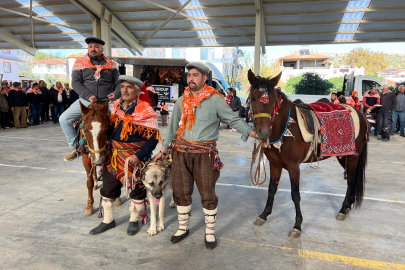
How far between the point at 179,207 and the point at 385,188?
4133mm

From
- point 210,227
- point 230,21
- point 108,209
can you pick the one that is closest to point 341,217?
point 210,227

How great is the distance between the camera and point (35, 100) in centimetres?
1272

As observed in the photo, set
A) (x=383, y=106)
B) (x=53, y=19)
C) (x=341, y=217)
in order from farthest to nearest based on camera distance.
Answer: (x=53, y=19), (x=383, y=106), (x=341, y=217)

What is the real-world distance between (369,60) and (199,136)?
206 feet

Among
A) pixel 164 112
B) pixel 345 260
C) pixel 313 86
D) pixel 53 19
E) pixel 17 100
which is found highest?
pixel 53 19

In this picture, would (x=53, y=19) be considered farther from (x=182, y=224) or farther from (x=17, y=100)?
(x=182, y=224)

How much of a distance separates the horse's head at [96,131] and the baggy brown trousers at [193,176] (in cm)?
80

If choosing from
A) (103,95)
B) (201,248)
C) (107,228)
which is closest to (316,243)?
(201,248)

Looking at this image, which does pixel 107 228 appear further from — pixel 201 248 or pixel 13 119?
pixel 13 119

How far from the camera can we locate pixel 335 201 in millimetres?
4527

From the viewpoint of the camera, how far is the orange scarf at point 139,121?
125 inches

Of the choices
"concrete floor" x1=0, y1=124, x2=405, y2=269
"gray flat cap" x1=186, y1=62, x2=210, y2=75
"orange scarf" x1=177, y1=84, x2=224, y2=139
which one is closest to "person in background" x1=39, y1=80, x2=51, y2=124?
"concrete floor" x1=0, y1=124, x2=405, y2=269

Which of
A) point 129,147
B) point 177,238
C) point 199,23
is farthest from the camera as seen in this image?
point 199,23

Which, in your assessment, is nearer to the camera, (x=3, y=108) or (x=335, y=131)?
(x=335, y=131)
